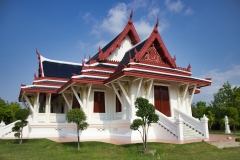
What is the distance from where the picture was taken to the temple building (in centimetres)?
1041

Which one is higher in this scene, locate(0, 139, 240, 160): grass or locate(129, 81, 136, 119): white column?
locate(129, 81, 136, 119): white column

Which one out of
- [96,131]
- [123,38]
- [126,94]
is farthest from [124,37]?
[96,131]

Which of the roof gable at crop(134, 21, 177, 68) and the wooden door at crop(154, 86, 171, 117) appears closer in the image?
the wooden door at crop(154, 86, 171, 117)

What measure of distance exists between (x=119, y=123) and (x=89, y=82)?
2.63m

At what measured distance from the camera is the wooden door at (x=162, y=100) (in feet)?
39.1

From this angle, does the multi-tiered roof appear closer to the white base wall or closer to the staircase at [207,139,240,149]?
the white base wall

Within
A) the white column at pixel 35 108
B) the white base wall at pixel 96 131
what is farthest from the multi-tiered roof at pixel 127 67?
the white base wall at pixel 96 131

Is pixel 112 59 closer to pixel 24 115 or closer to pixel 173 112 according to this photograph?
pixel 173 112

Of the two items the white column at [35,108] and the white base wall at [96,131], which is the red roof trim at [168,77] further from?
the white column at [35,108]

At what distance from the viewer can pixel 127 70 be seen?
396 inches

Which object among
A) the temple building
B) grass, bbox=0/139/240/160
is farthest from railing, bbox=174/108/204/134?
grass, bbox=0/139/240/160

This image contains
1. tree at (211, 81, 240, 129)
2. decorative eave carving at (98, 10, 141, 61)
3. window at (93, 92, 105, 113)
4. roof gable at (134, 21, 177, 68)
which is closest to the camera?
roof gable at (134, 21, 177, 68)

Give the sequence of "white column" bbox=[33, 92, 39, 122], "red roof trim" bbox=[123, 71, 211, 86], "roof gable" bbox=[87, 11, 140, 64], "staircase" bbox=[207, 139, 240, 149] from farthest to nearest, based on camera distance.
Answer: "roof gable" bbox=[87, 11, 140, 64], "white column" bbox=[33, 92, 39, 122], "red roof trim" bbox=[123, 71, 211, 86], "staircase" bbox=[207, 139, 240, 149]

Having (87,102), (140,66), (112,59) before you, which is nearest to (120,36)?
(112,59)
